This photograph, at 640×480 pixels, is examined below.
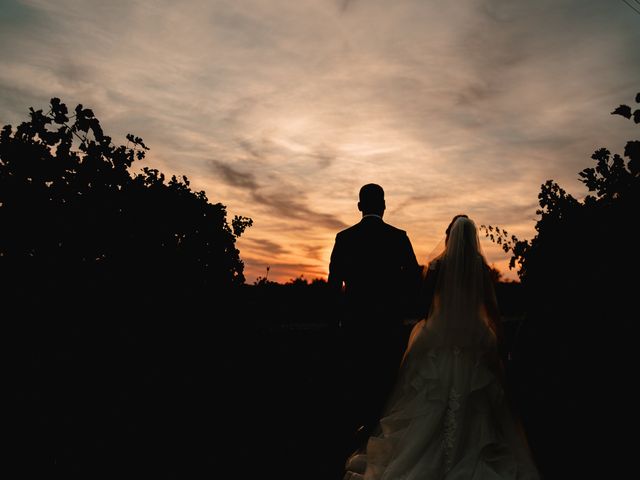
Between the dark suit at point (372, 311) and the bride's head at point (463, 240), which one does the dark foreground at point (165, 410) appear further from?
the bride's head at point (463, 240)

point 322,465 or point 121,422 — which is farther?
point 322,465

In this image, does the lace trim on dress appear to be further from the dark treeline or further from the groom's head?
the groom's head

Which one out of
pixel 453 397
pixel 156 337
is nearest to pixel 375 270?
pixel 453 397

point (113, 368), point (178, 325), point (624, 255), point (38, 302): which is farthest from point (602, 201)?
point (38, 302)

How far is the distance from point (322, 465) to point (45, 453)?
265 centimetres

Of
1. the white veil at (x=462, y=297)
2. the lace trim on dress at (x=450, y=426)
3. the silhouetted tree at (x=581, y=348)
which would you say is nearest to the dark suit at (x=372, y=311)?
the white veil at (x=462, y=297)

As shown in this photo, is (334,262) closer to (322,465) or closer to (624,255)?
(322,465)

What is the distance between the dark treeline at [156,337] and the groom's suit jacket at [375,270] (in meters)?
0.44

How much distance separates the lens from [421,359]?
5035mm

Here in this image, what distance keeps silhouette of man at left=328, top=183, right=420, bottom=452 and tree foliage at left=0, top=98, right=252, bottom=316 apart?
1.81m

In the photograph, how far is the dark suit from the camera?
5.21 m

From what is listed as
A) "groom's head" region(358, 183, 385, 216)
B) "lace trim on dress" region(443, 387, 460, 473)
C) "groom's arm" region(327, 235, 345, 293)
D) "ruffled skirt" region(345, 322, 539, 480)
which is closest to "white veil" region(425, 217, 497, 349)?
"ruffled skirt" region(345, 322, 539, 480)

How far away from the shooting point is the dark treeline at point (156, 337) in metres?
4.11

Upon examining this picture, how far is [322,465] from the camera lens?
208 inches
